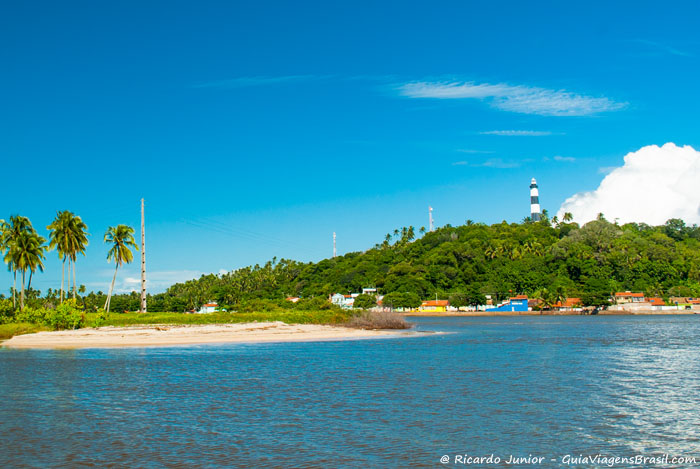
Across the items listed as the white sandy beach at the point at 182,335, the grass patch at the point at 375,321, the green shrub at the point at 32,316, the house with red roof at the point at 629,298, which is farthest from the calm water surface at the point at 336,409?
the house with red roof at the point at 629,298

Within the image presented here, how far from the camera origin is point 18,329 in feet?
208

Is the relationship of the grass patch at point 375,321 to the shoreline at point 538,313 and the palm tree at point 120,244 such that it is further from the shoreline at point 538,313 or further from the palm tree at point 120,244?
the shoreline at point 538,313

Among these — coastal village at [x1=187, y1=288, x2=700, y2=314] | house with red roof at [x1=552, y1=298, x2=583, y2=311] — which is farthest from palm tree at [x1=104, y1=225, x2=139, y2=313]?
house with red roof at [x1=552, y1=298, x2=583, y2=311]

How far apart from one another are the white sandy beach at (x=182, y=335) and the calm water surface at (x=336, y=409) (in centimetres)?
1457

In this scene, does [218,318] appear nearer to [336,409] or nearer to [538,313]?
[336,409]

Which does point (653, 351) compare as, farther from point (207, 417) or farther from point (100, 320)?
point (100, 320)

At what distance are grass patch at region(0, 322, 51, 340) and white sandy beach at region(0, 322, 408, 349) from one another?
81.4 inches

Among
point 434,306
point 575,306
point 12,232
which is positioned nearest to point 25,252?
point 12,232

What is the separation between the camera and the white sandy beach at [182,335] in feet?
184

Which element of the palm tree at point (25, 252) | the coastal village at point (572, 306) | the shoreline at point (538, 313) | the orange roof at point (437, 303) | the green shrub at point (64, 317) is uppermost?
the palm tree at point (25, 252)

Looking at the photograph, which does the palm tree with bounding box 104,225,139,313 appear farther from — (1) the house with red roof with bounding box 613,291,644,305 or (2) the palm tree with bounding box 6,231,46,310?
(1) the house with red roof with bounding box 613,291,644,305

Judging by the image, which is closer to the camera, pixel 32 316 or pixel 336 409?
pixel 336 409

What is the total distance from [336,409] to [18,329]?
52895 millimetres

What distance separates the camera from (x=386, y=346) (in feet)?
180
